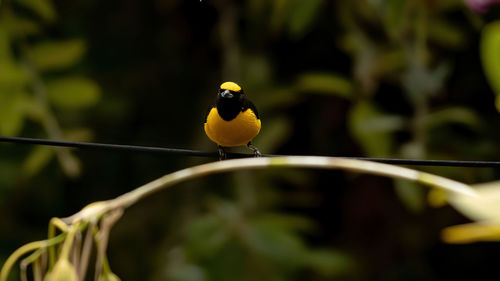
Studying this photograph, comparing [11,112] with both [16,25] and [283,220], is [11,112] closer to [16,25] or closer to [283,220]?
[16,25]

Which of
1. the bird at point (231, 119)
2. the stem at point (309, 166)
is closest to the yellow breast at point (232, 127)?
the bird at point (231, 119)

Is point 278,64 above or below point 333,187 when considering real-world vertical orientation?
above

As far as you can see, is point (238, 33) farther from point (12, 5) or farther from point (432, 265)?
point (432, 265)

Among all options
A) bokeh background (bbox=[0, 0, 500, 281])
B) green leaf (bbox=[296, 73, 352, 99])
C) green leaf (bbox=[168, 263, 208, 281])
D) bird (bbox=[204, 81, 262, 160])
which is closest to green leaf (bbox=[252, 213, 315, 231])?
bokeh background (bbox=[0, 0, 500, 281])

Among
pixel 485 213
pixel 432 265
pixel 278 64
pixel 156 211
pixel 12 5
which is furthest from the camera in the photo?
pixel 432 265

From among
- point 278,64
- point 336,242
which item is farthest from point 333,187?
point 278,64

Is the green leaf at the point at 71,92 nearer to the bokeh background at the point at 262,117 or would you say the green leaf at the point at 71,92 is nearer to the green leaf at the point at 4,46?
the bokeh background at the point at 262,117

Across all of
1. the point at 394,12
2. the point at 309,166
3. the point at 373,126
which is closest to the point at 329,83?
the point at 373,126
